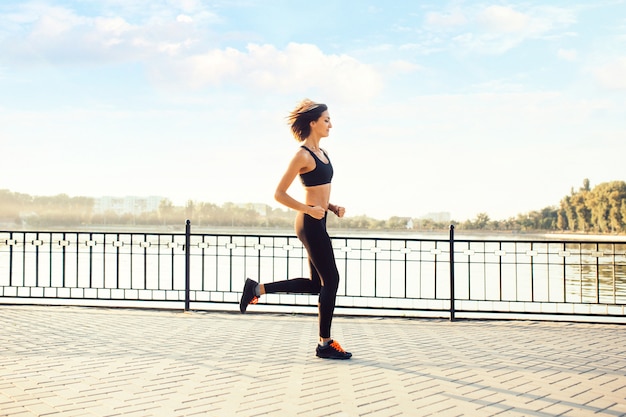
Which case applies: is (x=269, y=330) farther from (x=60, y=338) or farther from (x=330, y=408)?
(x=330, y=408)

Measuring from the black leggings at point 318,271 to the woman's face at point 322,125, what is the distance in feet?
2.57

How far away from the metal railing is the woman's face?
91.7 inches

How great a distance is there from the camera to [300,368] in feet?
16.3

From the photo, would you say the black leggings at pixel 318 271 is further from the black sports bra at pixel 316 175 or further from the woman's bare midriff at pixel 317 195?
the black sports bra at pixel 316 175

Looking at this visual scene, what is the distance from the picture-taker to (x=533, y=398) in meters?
4.06

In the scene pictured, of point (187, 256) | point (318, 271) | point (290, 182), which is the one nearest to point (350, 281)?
point (187, 256)

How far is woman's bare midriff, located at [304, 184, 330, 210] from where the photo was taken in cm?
515

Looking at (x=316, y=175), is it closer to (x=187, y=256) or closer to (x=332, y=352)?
(x=332, y=352)

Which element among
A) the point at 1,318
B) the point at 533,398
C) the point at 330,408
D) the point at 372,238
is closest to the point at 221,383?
the point at 330,408

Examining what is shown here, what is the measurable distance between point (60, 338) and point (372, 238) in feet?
14.6

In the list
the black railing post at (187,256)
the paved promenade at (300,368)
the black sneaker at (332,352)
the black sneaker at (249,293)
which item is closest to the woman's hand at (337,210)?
the black sneaker at (249,293)

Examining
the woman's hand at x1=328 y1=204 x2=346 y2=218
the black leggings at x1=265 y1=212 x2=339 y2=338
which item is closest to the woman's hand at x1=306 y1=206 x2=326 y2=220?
the black leggings at x1=265 y1=212 x2=339 y2=338

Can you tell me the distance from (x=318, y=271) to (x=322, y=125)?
4.41 ft

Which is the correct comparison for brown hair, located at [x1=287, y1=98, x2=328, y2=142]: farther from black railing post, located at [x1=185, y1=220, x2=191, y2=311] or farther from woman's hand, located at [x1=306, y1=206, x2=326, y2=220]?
black railing post, located at [x1=185, y1=220, x2=191, y2=311]
